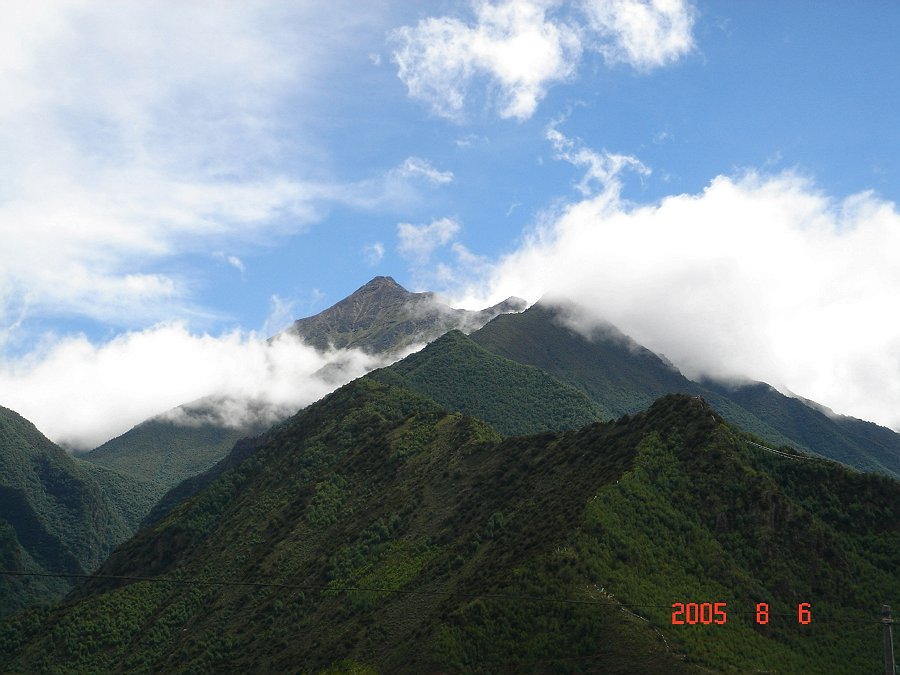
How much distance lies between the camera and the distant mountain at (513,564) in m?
62.9

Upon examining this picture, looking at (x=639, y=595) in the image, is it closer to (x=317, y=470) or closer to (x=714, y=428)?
(x=714, y=428)

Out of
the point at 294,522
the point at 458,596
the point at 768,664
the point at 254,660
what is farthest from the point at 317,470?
the point at 768,664

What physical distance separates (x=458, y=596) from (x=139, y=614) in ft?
233

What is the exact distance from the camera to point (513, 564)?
72.7 meters
